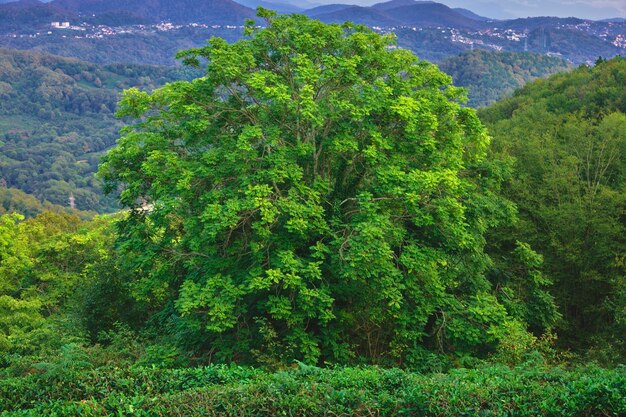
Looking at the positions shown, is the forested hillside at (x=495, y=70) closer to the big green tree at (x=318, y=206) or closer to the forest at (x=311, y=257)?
the forest at (x=311, y=257)

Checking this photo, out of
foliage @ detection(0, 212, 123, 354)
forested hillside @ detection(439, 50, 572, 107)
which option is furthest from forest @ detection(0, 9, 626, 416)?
forested hillside @ detection(439, 50, 572, 107)

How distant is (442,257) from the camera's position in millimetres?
13492

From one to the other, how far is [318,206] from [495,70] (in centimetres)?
11574

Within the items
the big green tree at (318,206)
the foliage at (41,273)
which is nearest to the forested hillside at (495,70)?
the foliage at (41,273)

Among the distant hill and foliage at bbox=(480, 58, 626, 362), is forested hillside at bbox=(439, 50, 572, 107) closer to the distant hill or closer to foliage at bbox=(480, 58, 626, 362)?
the distant hill

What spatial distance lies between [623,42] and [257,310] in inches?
7993

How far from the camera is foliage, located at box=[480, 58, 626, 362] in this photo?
60.7 feet

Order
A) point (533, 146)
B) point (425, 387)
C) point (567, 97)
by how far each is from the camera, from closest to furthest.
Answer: point (425, 387) → point (533, 146) → point (567, 97)

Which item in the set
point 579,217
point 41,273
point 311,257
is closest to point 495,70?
point 579,217

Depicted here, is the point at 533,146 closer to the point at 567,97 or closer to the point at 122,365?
the point at 122,365

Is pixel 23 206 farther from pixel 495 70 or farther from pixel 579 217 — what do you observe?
pixel 495 70

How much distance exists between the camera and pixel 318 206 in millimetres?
12859

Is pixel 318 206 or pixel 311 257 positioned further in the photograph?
pixel 311 257

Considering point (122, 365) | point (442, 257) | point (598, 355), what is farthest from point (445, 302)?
point (122, 365)
